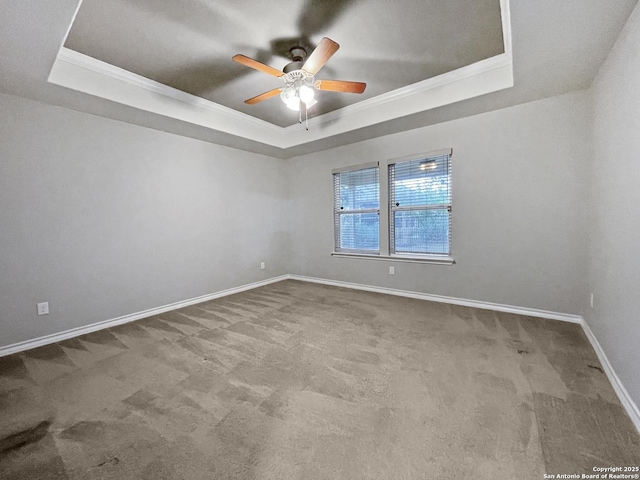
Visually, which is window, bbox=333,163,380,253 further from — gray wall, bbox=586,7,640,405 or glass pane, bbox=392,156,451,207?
gray wall, bbox=586,7,640,405

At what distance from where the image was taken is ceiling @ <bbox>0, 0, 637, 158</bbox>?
5.52 ft

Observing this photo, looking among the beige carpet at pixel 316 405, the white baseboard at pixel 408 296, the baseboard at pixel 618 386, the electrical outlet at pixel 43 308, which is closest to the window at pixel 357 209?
the white baseboard at pixel 408 296

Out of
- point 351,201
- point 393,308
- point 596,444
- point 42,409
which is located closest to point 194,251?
point 42,409

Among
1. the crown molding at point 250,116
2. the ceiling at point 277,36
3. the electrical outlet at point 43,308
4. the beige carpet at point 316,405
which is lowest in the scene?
the beige carpet at point 316,405

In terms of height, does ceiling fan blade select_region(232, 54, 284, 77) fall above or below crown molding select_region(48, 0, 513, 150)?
below

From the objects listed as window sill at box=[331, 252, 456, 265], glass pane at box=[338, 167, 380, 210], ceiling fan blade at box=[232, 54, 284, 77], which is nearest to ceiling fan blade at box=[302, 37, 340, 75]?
ceiling fan blade at box=[232, 54, 284, 77]

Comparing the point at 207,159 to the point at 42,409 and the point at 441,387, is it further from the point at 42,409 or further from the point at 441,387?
the point at 441,387

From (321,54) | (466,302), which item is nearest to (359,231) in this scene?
(466,302)

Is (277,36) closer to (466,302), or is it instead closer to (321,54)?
(321,54)

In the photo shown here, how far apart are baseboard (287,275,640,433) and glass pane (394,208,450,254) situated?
2.11 ft

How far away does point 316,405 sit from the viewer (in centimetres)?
161

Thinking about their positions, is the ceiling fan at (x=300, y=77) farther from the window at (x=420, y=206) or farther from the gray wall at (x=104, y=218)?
the gray wall at (x=104, y=218)

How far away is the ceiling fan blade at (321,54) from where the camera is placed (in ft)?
5.90

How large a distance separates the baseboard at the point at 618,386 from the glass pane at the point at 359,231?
2555 mm
